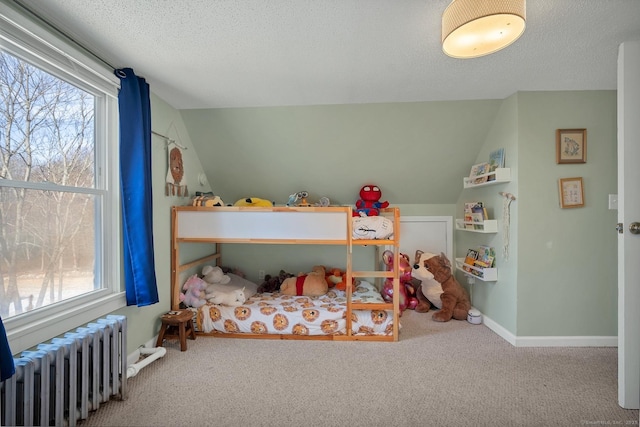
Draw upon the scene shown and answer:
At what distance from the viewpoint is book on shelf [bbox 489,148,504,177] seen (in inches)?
105

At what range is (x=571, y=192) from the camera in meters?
2.44

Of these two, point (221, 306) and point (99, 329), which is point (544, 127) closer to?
point (221, 306)

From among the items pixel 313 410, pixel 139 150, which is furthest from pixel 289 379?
pixel 139 150

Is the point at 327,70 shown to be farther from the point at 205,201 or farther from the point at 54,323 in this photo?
the point at 54,323

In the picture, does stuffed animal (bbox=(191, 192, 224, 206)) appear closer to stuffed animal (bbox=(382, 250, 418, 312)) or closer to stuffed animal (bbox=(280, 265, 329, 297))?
stuffed animal (bbox=(280, 265, 329, 297))

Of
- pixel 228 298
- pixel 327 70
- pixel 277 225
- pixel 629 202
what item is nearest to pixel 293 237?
pixel 277 225

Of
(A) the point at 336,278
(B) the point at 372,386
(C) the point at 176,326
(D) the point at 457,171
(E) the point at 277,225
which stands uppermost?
(D) the point at 457,171

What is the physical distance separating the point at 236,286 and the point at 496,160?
286 cm

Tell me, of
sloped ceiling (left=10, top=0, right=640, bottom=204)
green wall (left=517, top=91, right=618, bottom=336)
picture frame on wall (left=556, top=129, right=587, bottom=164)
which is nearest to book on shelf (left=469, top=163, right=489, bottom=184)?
sloped ceiling (left=10, top=0, right=640, bottom=204)

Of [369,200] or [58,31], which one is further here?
[369,200]

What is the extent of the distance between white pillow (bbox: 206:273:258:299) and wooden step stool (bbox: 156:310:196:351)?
0.42 meters

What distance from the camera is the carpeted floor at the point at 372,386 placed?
65.5 inches

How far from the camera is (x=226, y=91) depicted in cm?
246

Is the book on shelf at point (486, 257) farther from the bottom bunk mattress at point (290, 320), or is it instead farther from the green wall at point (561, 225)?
the bottom bunk mattress at point (290, 320)
